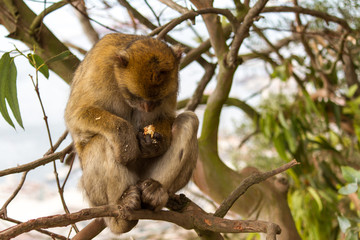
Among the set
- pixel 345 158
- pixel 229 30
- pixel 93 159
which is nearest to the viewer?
pixel 93 159

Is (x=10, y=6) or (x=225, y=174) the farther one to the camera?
(x=225, y=174)

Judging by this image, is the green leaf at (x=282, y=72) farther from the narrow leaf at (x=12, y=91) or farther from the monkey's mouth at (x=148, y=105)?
the narrow leaf at (x=12, y=91)

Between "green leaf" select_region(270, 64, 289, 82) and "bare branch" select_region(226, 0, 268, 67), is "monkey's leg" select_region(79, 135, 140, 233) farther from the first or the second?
"green leaf" select_region(270, 64, 289, 82)

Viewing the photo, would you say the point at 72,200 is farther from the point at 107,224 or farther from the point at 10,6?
the point at 107,224

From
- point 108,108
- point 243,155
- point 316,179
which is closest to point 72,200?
point 243,155

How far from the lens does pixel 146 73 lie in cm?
224

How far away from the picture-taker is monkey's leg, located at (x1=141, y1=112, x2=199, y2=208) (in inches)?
93.8

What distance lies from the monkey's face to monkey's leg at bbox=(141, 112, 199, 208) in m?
0.23

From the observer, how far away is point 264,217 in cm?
341

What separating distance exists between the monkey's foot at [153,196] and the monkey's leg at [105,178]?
1.6 inches

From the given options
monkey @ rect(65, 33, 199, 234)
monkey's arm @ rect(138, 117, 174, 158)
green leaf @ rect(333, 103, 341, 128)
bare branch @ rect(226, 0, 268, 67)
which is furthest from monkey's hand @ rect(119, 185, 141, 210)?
green leaf @ rect(333, 103, 341, 128)

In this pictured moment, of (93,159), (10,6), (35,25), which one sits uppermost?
(10,6)

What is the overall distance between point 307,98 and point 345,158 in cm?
100

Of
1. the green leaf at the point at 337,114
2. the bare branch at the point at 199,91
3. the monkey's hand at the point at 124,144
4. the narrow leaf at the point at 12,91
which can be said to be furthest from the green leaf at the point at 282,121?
the narrow leaf at the point at 12,91
